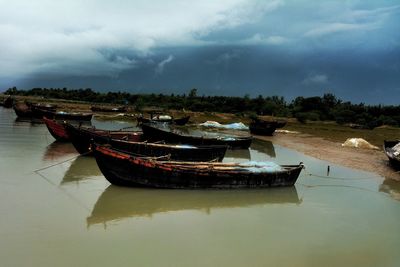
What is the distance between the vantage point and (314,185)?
1761cm

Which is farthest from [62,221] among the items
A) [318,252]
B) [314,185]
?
[314,185]

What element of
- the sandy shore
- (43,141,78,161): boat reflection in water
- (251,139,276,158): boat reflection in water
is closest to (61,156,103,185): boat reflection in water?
(43,141,78,161): boat reflection in water

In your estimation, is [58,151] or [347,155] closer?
[58,151]

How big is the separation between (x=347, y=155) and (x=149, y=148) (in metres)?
15.6

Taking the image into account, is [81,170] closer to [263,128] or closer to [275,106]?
[263,128]

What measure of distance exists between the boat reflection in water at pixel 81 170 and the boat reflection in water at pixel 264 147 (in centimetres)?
1306

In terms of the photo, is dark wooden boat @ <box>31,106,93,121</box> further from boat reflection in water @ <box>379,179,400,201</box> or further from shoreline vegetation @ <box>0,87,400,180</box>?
boat reflection in water @ <box>379,179,400,201</box>

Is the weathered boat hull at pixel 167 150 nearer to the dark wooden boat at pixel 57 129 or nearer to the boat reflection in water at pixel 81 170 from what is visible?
the boat reflection in water at pixel 81 170

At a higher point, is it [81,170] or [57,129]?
[57,129]

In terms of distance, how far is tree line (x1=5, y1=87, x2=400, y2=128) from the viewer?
65.9 m

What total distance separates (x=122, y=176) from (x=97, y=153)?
1.24 metres

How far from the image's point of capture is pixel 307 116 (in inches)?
2596

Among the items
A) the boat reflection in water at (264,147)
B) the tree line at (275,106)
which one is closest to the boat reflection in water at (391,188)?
the boat reflection in water at (264,147)

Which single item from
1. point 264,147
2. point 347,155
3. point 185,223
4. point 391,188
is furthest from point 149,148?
point 347,155
